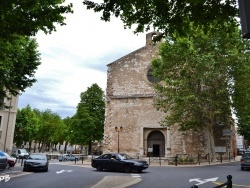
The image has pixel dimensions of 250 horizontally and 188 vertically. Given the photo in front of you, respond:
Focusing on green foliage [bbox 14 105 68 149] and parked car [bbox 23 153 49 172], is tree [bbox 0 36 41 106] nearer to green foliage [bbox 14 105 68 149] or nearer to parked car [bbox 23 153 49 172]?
parked car [bbox 23 153 49 172]

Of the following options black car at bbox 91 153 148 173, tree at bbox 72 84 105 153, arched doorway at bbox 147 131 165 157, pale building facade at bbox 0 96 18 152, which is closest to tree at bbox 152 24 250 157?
arched doorway at bbox 147 131 165 157

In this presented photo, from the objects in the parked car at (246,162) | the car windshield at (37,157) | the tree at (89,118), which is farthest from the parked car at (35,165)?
the tree at (89,118)

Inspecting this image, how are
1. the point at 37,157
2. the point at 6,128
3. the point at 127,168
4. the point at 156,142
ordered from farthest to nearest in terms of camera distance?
the point at 6,128, the point at 156,142, the point at 37,157, the point at 127,168

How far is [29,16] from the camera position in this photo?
24.6 feet

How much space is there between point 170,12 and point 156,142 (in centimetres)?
2728

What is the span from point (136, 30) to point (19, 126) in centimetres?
4995

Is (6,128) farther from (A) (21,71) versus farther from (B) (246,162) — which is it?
(B) (246,162)

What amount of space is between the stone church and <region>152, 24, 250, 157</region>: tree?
458 cm

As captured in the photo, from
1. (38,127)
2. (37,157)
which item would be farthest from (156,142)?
(38,127)

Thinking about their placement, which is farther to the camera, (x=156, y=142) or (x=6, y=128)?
(x=6, y=128)

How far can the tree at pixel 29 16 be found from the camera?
7.13 metres

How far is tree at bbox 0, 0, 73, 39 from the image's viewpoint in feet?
23.4

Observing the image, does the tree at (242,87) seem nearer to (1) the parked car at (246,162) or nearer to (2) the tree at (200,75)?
(2) the tree at (200,75)

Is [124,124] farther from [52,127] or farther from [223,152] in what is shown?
[52,127]
